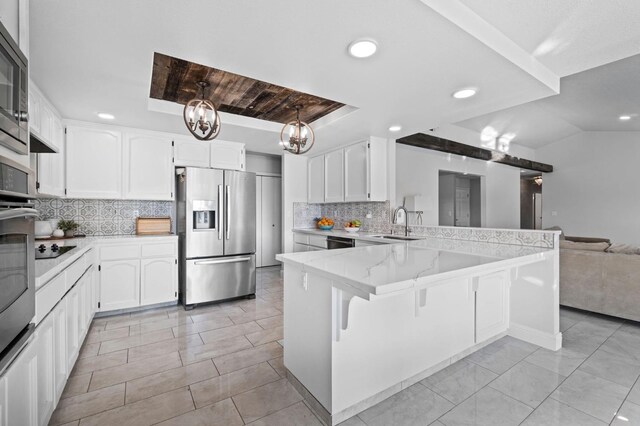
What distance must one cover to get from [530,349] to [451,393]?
1.16 m

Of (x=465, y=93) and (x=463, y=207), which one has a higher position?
(x=465, y=93)

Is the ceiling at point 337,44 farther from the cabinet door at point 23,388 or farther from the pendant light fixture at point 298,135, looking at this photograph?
the cabinet door at point 23,388

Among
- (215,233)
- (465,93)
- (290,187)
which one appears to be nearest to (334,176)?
(290,187)

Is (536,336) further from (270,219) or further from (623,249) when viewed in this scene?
(270,219)

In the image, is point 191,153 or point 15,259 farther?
point 191,153

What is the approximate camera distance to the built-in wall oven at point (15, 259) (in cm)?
96

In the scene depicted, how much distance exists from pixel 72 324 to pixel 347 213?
388 centimetres

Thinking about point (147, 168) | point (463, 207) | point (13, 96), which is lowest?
point (463, 207)

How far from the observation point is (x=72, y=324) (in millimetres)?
2090

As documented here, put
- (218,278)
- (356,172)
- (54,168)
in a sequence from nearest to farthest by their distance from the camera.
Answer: (54,168) → (218,278) → (356,172)

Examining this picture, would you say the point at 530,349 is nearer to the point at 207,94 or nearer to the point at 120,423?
the point at 120,423

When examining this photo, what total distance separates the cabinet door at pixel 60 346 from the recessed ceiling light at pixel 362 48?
231 centimetres

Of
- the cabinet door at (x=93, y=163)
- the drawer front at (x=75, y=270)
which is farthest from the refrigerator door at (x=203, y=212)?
the drawer front at (x=75, y=270)

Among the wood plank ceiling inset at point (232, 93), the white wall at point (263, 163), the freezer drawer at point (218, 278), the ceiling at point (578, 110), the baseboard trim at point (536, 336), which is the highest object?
the ceiling at point (578, 110)
